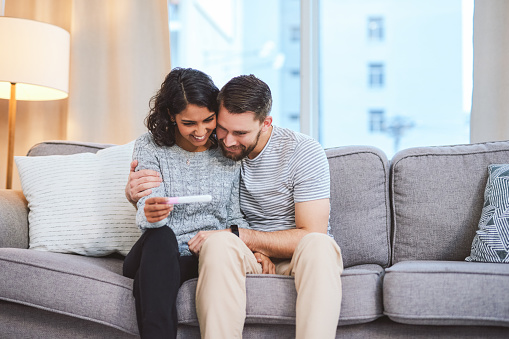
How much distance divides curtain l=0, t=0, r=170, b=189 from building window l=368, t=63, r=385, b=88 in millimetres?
1140

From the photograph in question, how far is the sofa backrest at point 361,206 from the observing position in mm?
1939

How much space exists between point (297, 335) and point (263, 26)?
215cm

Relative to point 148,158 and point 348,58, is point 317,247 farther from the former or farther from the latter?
point 348,58

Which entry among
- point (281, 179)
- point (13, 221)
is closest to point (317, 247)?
point (281, 179)

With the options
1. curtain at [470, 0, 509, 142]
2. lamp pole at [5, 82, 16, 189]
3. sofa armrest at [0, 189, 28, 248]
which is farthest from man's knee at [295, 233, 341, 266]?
lamp pole at [5, 82, 16, 189]

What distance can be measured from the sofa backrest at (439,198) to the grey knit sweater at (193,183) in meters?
0.60

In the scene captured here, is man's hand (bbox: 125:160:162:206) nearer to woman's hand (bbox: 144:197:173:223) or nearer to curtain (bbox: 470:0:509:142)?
woman's hand (bbox: 144:197:173:223)

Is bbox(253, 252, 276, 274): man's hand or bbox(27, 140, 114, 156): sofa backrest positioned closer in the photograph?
bbox(253, 252, 276, 274): man's hand

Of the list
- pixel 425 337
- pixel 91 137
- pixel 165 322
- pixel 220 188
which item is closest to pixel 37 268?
pixel 165 322

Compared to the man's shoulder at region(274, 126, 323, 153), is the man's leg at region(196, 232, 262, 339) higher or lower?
lower

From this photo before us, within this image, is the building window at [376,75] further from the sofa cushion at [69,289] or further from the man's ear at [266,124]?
the sofa cushion at [69,289]

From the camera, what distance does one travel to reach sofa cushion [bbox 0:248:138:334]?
1495 mm

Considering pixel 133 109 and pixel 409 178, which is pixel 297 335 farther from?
pixel 133 109

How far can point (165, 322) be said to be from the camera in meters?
1.38
